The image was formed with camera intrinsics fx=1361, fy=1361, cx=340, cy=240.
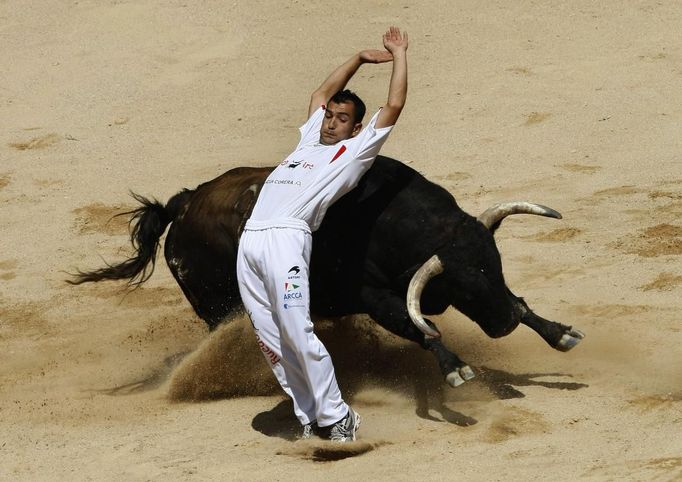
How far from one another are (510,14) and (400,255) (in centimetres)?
669

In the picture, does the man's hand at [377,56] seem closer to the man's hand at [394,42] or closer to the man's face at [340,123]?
the man's hand at [394,42]

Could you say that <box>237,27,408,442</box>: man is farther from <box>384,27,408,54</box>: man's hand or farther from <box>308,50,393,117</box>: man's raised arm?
<box>308,50,393,117</box>: man's raised arm

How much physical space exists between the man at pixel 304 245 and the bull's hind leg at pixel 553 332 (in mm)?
1155

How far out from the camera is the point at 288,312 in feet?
22.0

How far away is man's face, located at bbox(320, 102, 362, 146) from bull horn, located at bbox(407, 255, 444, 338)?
31.1 inches

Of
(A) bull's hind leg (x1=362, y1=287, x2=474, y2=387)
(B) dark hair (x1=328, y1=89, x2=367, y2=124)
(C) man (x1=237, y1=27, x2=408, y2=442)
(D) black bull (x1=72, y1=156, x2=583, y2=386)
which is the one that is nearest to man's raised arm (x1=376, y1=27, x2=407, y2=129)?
(C) man (x1=237, y1=27, x2=408, y2=442)

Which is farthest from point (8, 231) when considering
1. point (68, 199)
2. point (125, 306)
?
point (125, 306)

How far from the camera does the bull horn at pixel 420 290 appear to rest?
6766mm

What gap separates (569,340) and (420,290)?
96 centimetres

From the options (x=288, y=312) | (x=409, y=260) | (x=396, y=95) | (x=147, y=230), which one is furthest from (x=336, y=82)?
(x=288, y=312)

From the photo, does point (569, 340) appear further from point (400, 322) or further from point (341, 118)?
point (341, 118)

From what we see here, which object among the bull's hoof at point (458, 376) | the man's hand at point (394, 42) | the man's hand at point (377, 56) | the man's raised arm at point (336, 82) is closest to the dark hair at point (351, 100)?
the man's hand at point (394, 42)

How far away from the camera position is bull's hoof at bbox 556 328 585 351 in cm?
Answer: 732

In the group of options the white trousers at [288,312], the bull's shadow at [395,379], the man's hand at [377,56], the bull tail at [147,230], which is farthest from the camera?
the bull tail at [147,230]
